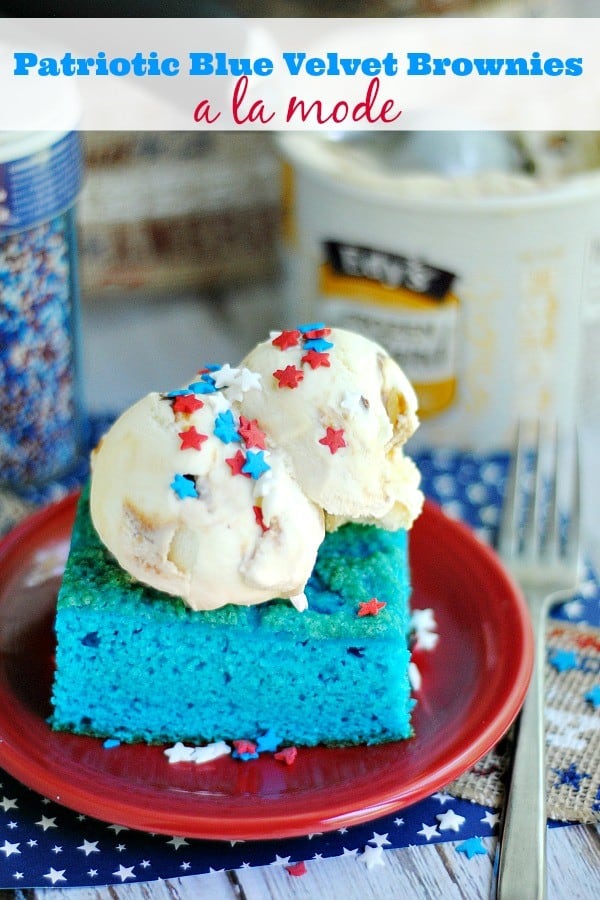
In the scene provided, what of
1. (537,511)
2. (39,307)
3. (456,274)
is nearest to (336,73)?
(456,274)

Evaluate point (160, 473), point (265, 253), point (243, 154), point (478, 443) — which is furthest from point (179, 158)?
point (160, 473)

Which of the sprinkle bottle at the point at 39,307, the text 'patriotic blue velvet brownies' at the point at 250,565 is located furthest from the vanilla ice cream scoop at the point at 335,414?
the sprinkle bottle at the point at 39,307

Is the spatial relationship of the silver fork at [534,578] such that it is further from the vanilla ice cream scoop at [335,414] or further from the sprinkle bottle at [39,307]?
the sprinkle bottle at [39,307]

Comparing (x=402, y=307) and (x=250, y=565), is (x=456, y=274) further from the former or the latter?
(x=250, y=565)

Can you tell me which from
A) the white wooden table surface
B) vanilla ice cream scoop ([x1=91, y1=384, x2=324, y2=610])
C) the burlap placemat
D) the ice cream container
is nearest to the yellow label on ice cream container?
the ice cream container

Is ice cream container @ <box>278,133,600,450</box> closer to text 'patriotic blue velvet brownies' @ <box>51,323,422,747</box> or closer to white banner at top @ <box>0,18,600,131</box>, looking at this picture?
white banner at top @ <box>0,18,600,131</box>

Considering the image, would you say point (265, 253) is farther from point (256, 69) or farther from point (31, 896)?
point (31, 896)
